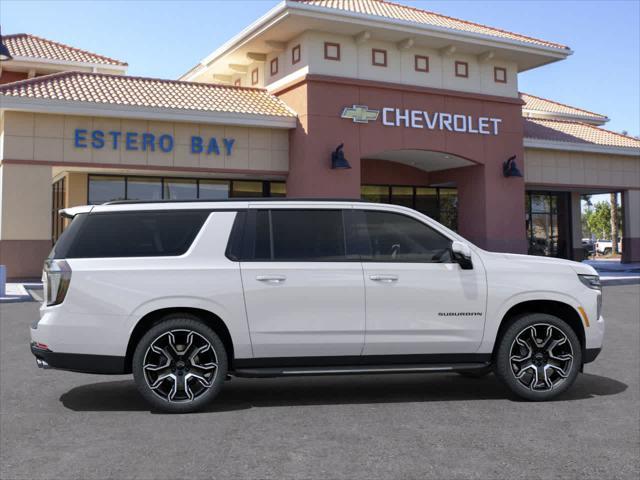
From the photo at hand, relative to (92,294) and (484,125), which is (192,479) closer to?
(92,294)

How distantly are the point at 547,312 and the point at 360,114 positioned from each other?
18.4 m

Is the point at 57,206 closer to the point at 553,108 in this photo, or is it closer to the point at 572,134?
the point at 572,134

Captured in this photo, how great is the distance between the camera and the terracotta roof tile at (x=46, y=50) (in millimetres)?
31475

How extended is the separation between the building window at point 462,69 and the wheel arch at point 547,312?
838 inches

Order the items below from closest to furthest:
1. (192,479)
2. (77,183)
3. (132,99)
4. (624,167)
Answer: (192,479) → (132,99) → (77,183) → (624,167)

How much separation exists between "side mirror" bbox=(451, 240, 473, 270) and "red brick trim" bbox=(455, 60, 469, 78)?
21.6m

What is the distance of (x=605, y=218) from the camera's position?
7462 centimetres

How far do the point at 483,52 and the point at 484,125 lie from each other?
9.42 feet

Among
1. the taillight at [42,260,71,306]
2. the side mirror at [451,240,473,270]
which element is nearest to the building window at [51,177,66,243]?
the taillight at [42,260,71,306]

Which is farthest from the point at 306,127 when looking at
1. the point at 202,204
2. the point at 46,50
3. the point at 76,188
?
the point at 202,204

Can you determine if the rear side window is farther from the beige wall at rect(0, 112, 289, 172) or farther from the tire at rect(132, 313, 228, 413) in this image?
the beige wall at rect(0, 112, 289, 172)

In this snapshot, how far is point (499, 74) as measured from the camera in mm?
27406

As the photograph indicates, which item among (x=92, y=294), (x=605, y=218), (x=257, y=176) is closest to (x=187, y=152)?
(x=257, y=176)

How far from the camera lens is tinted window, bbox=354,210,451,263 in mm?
6301
